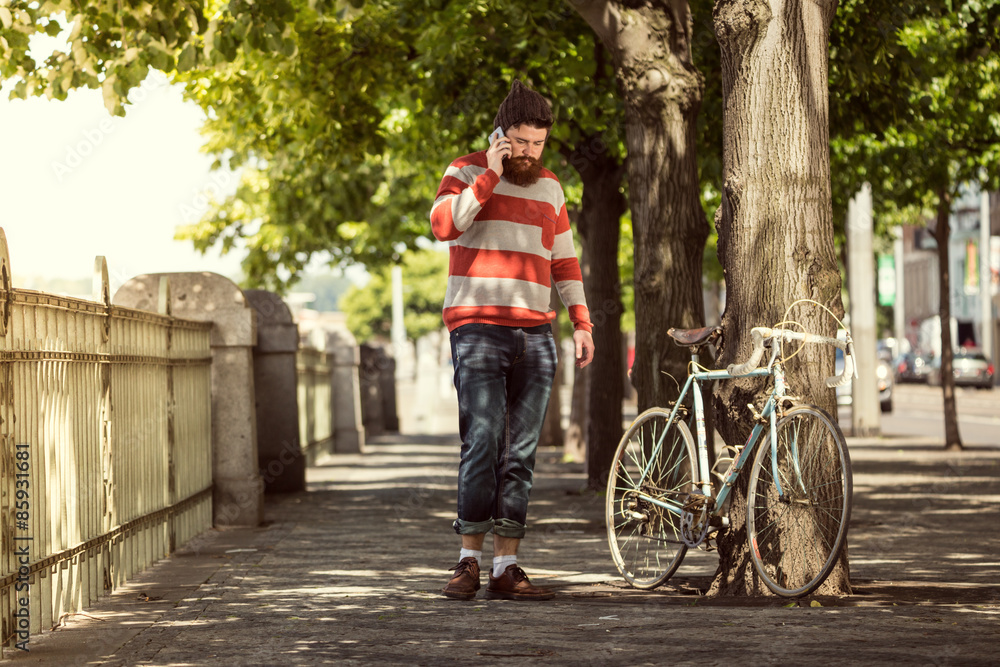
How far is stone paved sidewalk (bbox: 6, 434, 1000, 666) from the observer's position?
421cm

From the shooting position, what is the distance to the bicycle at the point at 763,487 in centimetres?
513

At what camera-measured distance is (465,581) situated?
5.52m

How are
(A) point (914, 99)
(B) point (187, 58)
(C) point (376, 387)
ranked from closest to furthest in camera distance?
1. (B) point (187, 58)
2. (A) point (914, 99)
3. (C) point (376, 387)

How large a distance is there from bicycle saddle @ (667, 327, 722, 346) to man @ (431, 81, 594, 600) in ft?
1.63

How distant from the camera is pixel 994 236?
2586 inches

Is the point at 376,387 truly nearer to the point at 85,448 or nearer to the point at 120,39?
the point at 120,39

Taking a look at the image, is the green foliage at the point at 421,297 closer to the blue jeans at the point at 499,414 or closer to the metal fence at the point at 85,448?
the metal fence at the point at 85,448

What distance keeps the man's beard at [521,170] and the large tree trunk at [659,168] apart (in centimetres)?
264

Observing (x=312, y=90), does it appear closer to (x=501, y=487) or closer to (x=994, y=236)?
(x=501, y=487)

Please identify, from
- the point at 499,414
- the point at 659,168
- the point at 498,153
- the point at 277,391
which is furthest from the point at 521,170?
the point at 277,391

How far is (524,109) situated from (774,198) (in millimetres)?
1093

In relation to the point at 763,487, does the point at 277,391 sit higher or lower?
higher

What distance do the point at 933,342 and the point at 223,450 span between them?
61.2 metres

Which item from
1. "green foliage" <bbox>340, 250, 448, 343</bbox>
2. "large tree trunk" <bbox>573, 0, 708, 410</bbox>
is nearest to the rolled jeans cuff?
"large tree trunk" <bbox>573, 0, 708, 410</bbox>
